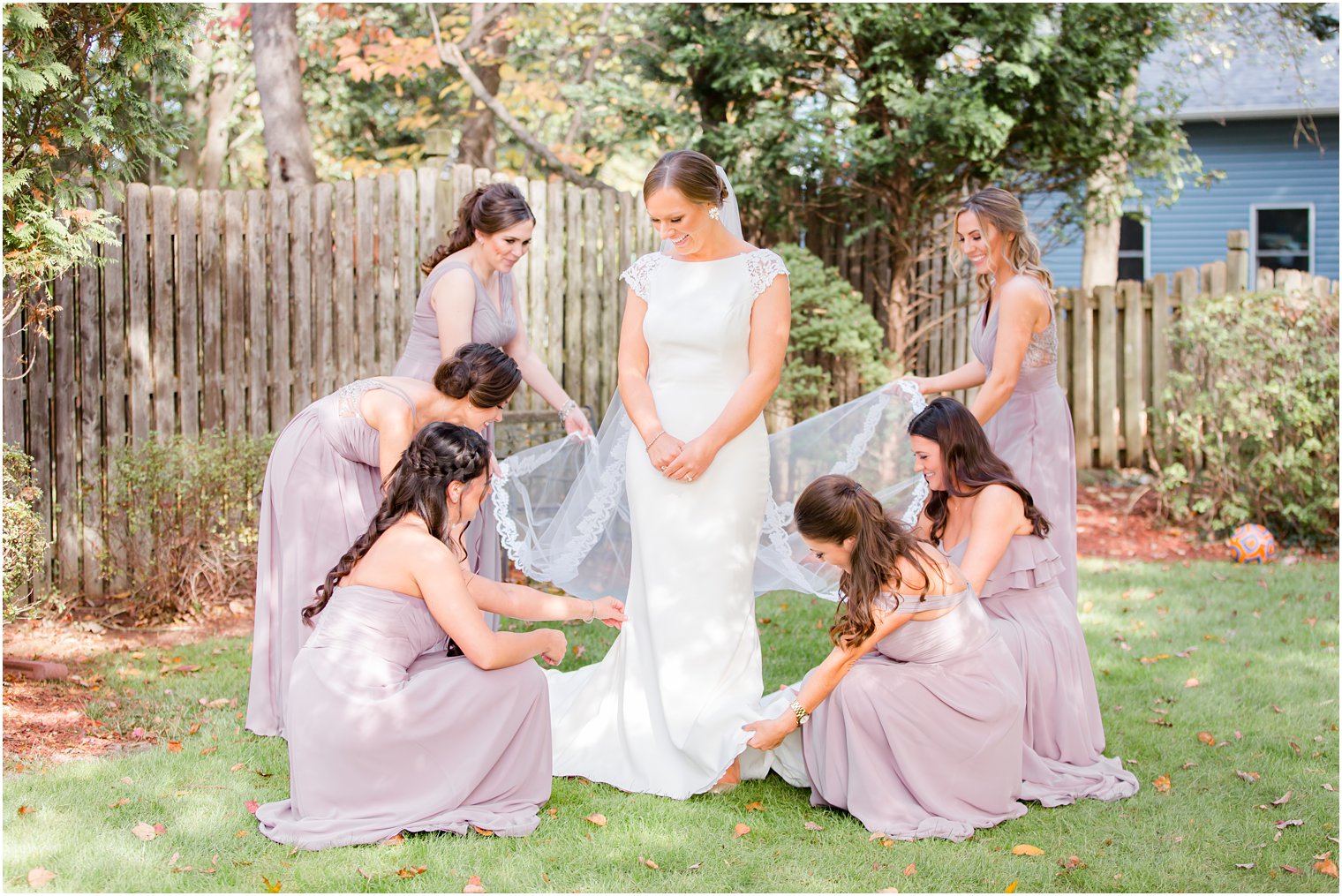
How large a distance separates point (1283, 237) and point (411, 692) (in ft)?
58.6

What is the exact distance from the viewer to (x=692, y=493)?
446 centimetres

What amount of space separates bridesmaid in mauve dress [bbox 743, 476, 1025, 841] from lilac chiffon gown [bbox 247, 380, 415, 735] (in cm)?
184

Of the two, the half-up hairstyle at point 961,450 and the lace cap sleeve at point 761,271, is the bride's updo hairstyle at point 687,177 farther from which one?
the half-up hairstyle at point 961,450

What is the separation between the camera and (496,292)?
17.3 feet

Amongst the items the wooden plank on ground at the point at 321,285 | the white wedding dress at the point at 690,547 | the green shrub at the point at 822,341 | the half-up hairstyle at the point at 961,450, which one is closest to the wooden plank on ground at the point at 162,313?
the wooden plank on ground at the point at 321,285

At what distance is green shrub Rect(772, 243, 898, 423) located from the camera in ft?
30.0

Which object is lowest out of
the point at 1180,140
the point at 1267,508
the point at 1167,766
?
the point at 1167,766

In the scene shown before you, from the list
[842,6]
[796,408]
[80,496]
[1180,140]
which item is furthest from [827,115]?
[80,496]

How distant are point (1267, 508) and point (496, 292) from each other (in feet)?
20.1

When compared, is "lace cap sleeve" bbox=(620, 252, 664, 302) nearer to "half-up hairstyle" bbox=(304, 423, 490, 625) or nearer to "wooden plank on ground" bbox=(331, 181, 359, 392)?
"half-up hairstyle" bbox=(304, 423, 490, 625)

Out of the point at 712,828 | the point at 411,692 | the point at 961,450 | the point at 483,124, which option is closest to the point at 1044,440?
the point at 961,450

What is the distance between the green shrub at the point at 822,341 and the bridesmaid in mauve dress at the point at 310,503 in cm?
474

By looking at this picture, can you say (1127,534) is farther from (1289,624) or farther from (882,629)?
(882,629)

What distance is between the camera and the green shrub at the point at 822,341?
914 cm
